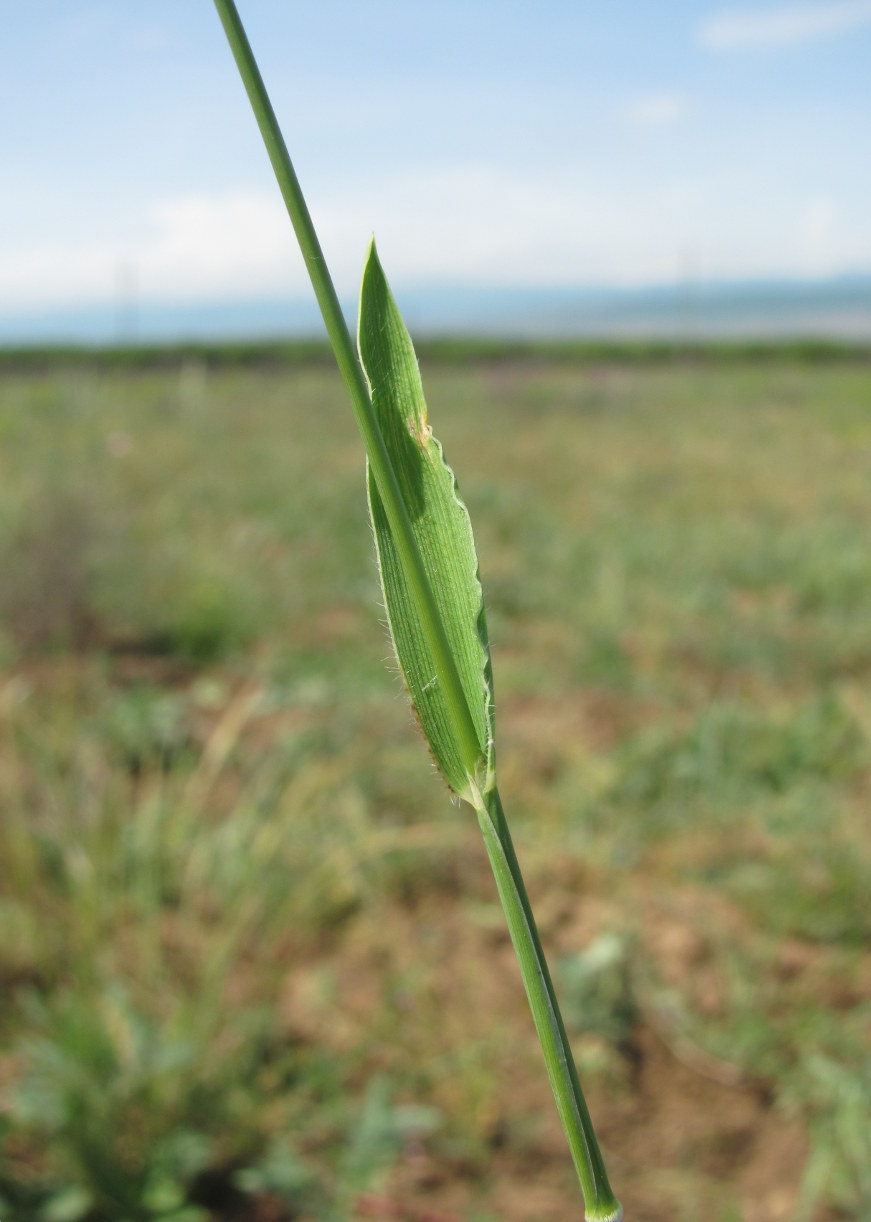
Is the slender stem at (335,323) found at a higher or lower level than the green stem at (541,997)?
higher

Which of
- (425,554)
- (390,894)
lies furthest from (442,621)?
(390,894)

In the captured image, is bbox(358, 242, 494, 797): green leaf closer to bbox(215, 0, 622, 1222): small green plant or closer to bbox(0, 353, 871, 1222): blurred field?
bbox(215, 0, 622, 1222): small green plant

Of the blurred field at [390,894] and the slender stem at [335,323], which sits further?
the blurred field at [390,894]

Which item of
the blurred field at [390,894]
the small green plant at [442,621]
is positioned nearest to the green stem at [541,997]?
the small green plant at [442,621]

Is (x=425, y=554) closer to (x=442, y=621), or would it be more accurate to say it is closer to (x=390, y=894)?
(x=442, y=621)

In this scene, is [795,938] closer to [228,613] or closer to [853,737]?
[853,737]

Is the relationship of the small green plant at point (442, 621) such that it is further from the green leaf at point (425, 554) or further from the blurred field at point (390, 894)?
the blurred field at point (390, 894)
